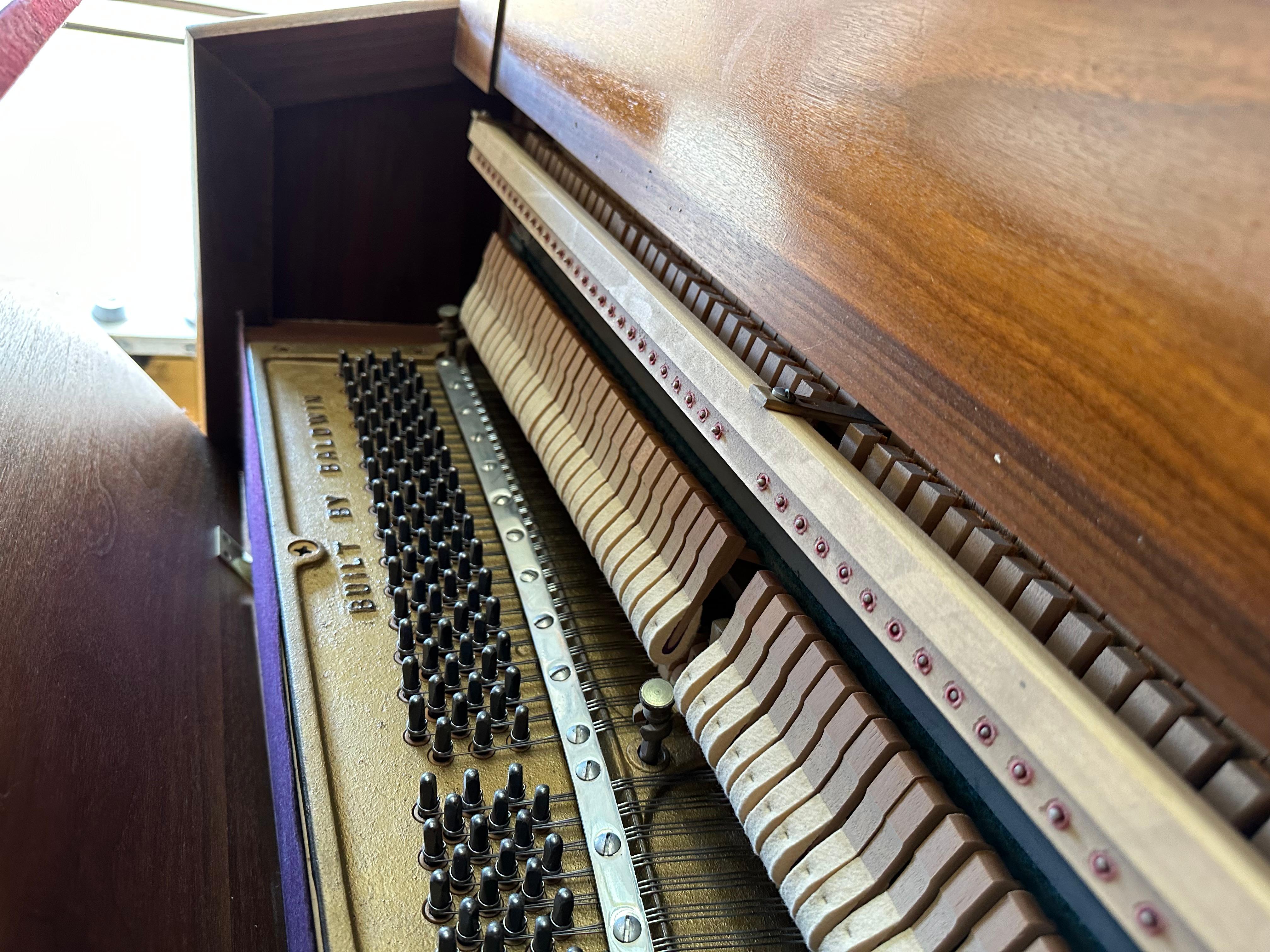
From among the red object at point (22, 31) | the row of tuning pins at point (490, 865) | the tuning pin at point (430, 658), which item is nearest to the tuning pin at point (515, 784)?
the row of tuning pins at point (490, 865)

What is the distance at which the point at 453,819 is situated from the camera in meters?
1.51

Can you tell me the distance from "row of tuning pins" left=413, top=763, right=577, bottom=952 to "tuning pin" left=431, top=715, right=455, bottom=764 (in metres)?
0.07

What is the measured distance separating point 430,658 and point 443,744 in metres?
0.21

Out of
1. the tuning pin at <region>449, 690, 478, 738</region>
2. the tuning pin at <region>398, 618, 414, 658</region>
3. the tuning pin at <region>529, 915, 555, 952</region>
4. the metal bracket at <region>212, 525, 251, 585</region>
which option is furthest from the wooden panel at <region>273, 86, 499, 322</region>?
the tuning pin at <region>529, 915, 555, 952</region>

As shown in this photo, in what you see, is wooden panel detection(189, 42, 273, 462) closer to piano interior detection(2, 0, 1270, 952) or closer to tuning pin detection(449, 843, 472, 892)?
piano interior detection(2, 0, 1270, 952)

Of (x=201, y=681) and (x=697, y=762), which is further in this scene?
(x=201, y=681)

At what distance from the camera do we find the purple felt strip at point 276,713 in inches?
59.4

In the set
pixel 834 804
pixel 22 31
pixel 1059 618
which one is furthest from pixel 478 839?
pixel 22 31

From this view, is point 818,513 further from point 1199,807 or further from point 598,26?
point 598,26

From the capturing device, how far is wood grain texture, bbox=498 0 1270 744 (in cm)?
73

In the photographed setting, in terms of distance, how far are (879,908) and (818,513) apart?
1.65 feet

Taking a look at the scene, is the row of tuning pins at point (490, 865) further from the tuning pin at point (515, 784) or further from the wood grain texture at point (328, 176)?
the wood grain texture at point (328, 176)

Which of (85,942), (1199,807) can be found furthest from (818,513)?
(85,942)

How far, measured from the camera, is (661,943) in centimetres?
142
